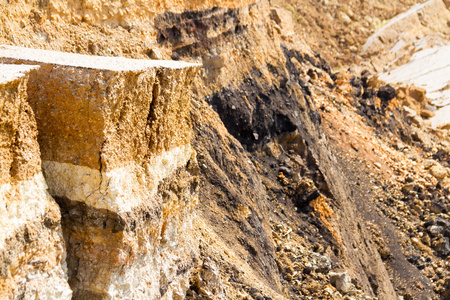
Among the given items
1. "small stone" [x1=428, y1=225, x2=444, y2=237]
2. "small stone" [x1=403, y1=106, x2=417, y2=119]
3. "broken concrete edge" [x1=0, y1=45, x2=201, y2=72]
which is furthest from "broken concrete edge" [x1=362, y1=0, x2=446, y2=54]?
"broken concrete edge" [x1=0, y1=45, x2=201, y2=72]

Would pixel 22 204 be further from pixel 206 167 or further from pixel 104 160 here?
pixel 206 167

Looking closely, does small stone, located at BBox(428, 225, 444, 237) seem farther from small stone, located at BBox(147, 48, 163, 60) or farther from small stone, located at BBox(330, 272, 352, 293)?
small stone, located at BBox(147, 48, 163, 60)

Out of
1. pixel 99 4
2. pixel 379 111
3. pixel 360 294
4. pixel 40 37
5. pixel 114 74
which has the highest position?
pixel 99 4

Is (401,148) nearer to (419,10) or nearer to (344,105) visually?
(344,105)

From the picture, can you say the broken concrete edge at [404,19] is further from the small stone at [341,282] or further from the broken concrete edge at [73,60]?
the broken concrete edge at [73,60]

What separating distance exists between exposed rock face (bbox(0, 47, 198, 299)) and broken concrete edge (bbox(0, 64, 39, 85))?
0.76 ft

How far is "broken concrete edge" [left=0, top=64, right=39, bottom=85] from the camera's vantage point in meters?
3.83

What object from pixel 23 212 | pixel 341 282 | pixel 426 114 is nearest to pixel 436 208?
pixel 341 282

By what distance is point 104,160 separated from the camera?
461 cm

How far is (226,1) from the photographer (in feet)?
45.0

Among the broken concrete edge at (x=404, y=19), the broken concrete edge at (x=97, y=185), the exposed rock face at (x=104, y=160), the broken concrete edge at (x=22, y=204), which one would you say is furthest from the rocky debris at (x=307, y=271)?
the broken concrete edge at (x=404, y=19)

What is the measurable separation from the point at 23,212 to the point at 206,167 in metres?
6.09

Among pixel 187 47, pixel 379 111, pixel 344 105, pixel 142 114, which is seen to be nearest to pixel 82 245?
pixel 142 114

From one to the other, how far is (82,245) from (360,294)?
8.48 m
